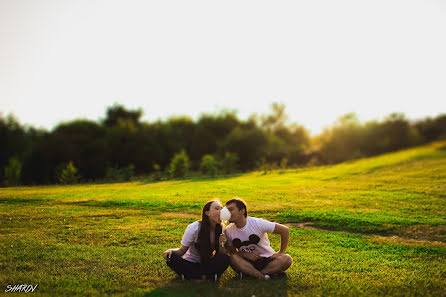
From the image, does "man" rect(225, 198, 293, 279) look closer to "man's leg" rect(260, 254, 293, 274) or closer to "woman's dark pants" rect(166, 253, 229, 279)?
"man's leg" rect(260, 254, 293, 274)

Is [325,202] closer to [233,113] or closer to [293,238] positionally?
[293,238]

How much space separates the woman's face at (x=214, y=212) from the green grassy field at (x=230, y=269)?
1.32 metres

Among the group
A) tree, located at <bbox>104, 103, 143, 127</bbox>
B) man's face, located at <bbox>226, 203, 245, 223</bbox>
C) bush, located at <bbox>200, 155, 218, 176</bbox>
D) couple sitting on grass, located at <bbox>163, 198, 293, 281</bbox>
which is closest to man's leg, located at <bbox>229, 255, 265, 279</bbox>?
couple sitting on grass, located at <bbox>163, 198, 293, 281</bbox>

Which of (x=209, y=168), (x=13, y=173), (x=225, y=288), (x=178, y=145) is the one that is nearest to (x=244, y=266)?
(x=225, y=288)

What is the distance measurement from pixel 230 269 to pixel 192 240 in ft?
5.32

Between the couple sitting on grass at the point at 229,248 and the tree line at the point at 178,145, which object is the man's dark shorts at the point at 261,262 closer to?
the couple sitting on grass at the point at 229,248

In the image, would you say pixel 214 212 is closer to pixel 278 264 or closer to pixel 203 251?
pixel 203 251

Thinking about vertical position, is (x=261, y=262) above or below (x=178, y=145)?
below

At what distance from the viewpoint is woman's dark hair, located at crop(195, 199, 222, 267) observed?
6934 mm

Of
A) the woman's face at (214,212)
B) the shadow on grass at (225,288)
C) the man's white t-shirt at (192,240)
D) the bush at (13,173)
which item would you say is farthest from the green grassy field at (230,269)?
the bush at (13,173)

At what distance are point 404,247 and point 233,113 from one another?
55.7 m

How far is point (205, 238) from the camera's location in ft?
22.9

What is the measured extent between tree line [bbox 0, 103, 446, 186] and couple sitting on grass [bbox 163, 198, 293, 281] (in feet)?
77.9

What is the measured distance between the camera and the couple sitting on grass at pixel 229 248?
6945 mm
